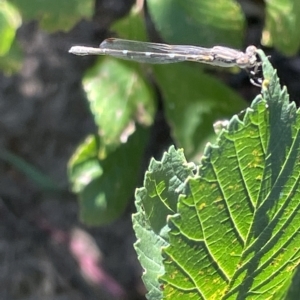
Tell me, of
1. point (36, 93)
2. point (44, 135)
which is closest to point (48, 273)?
point (44, 135)

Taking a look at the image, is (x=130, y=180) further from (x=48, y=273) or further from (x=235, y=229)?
(x=235, y=229)

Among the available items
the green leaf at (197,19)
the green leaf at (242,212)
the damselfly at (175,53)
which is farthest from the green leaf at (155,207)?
the green leaf at (197,19)

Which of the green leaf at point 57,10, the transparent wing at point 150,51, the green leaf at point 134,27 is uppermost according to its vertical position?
the green leaf at point 57,10

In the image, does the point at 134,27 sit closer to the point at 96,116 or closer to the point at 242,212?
the point at 96,116

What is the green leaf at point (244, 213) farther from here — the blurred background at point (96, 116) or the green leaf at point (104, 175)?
the green leaf at point (104, 175)

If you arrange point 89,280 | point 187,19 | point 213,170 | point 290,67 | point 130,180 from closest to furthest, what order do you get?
1. point 213,170
2. point 187,19
3. point 130,180
4. point 290,67
5. point 89,280

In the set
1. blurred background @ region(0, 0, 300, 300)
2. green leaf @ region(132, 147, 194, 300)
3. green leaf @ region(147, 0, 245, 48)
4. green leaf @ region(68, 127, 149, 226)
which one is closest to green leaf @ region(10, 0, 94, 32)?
blurred background @ region(0, 0, 300, 300)
